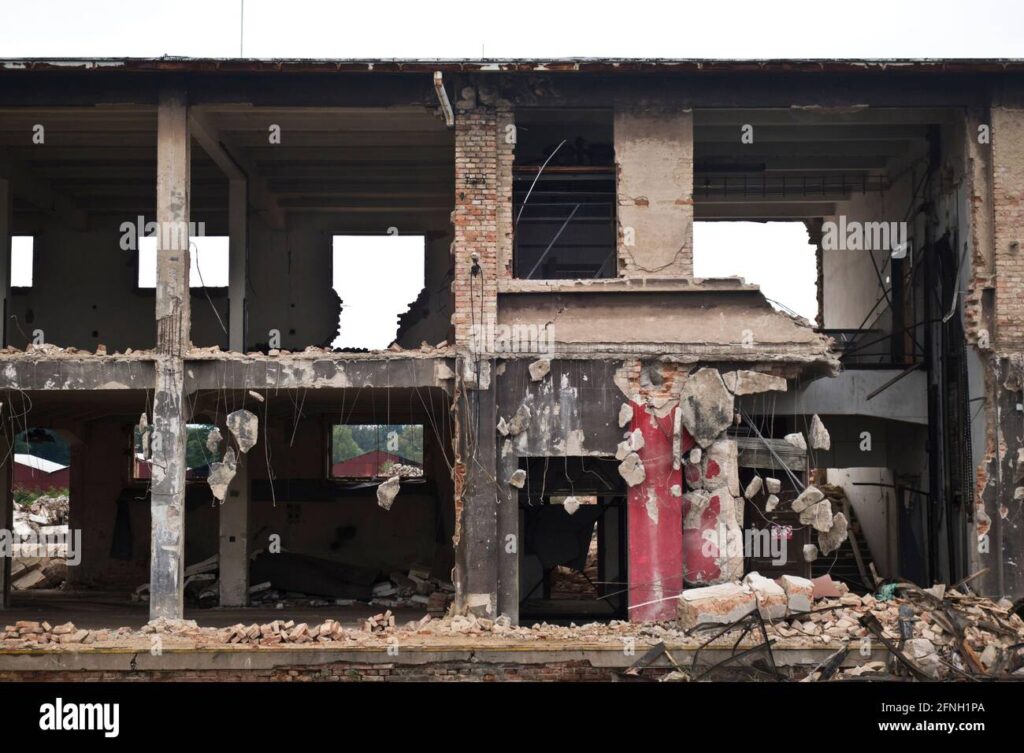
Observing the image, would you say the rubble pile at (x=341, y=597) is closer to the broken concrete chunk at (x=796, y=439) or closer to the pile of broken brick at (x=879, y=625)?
the pile of broken brick at (x=879, y=625)

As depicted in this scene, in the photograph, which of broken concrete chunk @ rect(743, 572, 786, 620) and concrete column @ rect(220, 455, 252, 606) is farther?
concrete column @ rect(220, 455, 252, 606)

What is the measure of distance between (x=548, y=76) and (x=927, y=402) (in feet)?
23.2

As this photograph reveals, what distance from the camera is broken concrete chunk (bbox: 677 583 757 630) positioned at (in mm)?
10758

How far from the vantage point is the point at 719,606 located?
10758 mm

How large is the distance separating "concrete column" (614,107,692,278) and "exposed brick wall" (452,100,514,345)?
1357 mm

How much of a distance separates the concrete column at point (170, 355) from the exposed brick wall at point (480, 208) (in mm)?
3239

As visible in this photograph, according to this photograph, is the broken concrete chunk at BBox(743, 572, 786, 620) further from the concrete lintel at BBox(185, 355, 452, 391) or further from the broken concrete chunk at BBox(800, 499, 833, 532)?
the concrete lintel at BBox(185, 355, 452, 391)

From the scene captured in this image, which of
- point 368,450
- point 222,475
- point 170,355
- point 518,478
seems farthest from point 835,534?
point 368,450

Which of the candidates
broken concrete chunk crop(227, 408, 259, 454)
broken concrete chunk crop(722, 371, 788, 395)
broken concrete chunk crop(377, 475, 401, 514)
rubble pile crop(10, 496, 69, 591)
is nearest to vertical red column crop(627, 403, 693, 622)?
broken concrete chunk crop(722, 371, 788, 395)

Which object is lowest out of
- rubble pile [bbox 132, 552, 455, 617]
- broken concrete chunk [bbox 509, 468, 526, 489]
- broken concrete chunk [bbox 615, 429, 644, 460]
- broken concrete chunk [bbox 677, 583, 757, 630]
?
rubble pile [bbox 132, 552, 455, 617]

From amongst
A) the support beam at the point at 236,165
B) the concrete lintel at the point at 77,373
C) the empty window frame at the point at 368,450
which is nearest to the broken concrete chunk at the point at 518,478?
the concrete lintel at the point at 77,373

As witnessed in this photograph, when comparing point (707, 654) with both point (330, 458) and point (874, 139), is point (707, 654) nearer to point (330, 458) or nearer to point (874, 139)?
point (874, 139)

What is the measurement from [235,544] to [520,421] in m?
5.93

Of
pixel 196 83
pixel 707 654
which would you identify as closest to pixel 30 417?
pixel 196 83
